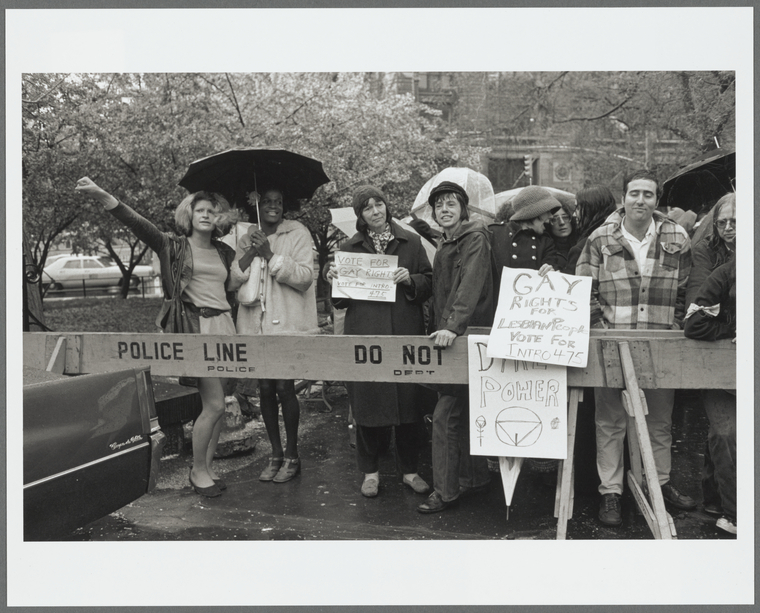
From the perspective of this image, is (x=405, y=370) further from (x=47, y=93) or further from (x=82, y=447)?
(x=47, y=93)

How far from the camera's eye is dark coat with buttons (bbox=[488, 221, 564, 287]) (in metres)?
4.86

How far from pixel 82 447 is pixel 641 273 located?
3235 millimetres

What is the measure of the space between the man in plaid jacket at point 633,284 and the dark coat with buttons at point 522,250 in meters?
0.36

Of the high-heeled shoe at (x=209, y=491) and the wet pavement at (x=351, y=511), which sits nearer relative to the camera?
the wet pavement at (x=351, y=511)

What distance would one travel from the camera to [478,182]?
6684mm

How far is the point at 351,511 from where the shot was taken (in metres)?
4.72

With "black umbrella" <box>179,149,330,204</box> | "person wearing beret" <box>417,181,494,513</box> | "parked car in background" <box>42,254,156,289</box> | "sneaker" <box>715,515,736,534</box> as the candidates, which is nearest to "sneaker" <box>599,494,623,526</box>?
"sneaker" <box>715,515,736,534</box>

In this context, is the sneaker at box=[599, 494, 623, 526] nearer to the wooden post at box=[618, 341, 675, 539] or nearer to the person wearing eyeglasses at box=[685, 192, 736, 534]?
the wooden post at box=[618, 341, 675, 539]

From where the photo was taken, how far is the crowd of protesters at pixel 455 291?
425 cm

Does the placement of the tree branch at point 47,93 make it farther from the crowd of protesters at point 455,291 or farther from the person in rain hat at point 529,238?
the person in rain hat at point 529,238

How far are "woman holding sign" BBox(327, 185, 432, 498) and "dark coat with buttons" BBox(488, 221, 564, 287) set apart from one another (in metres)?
0.49

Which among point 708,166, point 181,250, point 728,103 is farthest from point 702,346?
point 728,103

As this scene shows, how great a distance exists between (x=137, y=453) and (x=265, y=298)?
1580mm

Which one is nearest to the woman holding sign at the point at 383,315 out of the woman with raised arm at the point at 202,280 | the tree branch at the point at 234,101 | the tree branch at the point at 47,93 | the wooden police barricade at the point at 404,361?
the wooden police barricade at the point at 404,361
